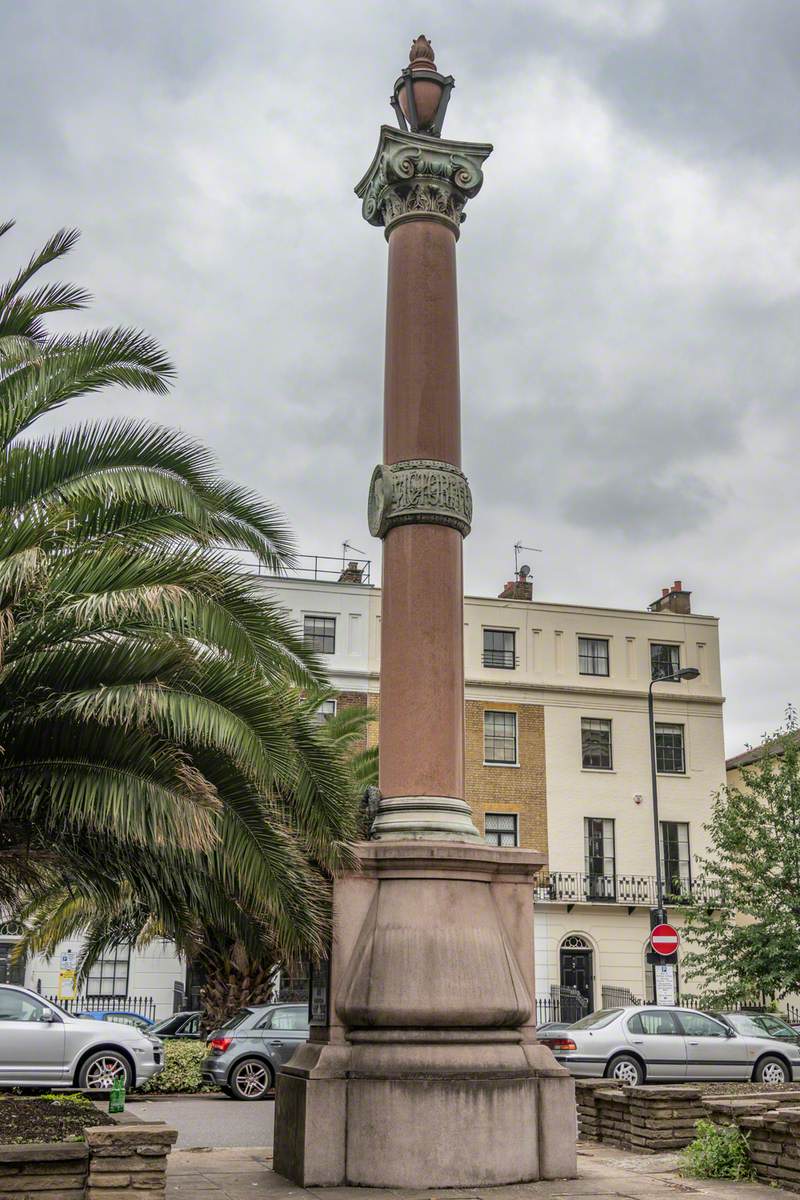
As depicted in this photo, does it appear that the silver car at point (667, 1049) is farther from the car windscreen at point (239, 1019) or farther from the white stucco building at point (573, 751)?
the white stucco building at point (573, 751)

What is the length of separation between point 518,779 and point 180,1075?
19930 millimetres

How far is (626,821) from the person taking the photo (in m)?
41.0

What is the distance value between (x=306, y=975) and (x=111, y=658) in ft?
13.6

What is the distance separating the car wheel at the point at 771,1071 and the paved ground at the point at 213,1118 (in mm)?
7611

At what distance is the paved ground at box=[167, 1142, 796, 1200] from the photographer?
950 centimetres

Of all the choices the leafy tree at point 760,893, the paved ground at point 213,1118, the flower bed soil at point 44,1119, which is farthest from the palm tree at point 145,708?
the leafy tree at point 760,893

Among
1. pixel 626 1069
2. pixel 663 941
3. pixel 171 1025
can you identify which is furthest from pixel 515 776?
pixel 626 1069

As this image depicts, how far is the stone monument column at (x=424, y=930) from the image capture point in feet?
33.0

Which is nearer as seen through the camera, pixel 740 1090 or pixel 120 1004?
pixel 740 1090

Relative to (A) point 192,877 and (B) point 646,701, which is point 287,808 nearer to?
(A) point 192,877

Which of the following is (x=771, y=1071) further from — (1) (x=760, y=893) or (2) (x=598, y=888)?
(2) (x=598, y=888)

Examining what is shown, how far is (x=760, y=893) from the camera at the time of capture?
25.8 m

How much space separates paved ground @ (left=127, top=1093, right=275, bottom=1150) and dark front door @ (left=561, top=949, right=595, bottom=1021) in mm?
19268

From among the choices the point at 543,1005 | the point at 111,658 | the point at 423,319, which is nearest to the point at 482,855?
the point at 111,658
